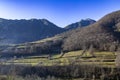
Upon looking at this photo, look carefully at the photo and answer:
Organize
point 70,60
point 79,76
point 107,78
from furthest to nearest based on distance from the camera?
point 70,60 → point 79,76 → point 107,78

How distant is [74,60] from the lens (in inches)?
6437

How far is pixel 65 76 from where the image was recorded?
144 m

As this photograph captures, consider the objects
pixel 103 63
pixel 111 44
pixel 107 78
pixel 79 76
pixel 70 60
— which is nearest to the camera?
pixel 107 78

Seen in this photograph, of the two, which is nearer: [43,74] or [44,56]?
[43,74]

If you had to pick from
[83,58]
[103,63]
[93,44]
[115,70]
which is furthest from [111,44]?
[115,70]

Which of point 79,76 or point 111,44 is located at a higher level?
point 111,44

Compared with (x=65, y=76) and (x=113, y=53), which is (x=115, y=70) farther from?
(x=113, y=53)

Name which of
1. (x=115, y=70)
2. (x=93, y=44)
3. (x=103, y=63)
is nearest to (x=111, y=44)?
(x=93, y=44)

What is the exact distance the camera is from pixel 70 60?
6457 inches

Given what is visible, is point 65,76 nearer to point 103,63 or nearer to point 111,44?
point 103,63

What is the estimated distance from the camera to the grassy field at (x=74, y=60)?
153637mm

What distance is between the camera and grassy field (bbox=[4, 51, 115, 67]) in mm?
153637

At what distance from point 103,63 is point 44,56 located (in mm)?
50930

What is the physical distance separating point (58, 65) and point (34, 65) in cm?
1392
